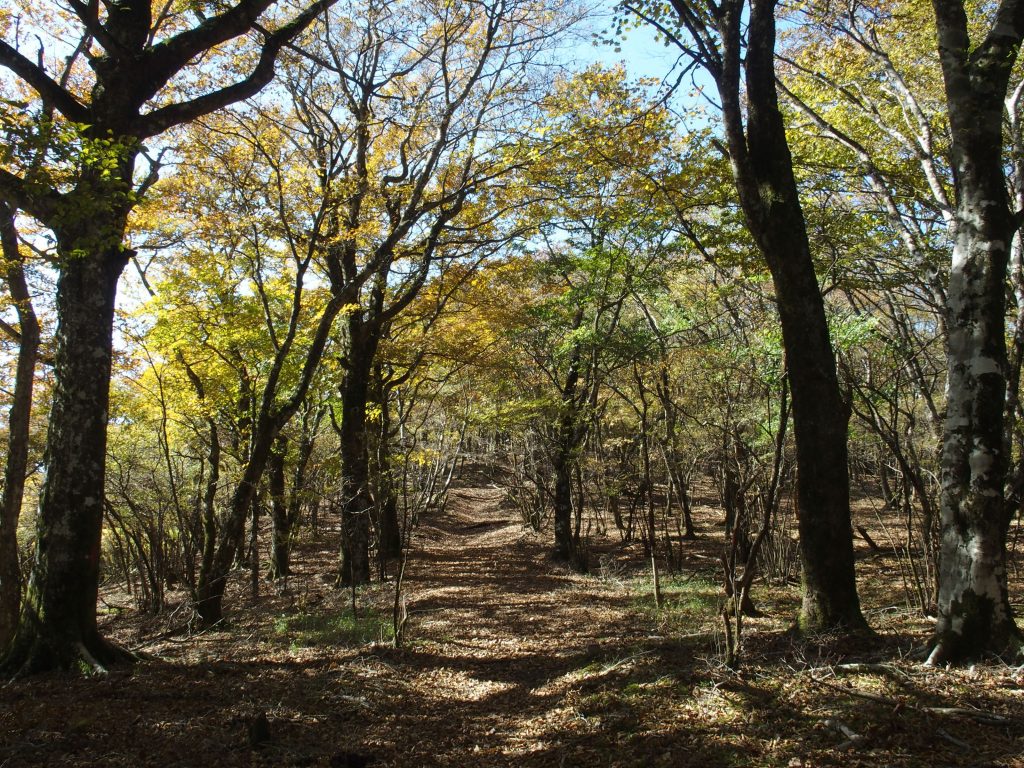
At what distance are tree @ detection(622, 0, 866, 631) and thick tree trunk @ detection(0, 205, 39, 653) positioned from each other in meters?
8.72

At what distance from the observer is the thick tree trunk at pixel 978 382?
406cm

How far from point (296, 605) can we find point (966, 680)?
9489mm

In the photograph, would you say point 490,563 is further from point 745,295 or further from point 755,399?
point 745,295

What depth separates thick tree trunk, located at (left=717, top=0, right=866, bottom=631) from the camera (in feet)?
16.8

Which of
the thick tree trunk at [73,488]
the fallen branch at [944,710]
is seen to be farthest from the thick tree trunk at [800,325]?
the thick tree trunk at [73,488]

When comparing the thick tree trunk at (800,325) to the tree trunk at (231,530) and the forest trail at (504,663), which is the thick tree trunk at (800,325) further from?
the tree trunk at (231,530)

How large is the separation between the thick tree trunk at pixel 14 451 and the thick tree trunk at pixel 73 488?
361cm

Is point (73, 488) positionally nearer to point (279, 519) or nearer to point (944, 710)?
point (944, 710)

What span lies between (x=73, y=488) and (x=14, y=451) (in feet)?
13.1

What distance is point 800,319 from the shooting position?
530 centimetres

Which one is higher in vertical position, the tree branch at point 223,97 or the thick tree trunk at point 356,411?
the tree branch at point 223,97

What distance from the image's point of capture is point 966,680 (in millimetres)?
3844

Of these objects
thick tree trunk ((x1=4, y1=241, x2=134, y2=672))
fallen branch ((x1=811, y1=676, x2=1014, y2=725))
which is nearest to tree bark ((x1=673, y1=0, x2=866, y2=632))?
fallen branch ((x1=811, y1=676, x2=1014, y2=725))

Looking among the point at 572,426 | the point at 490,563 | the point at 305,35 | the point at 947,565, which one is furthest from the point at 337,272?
the point at 947,565
